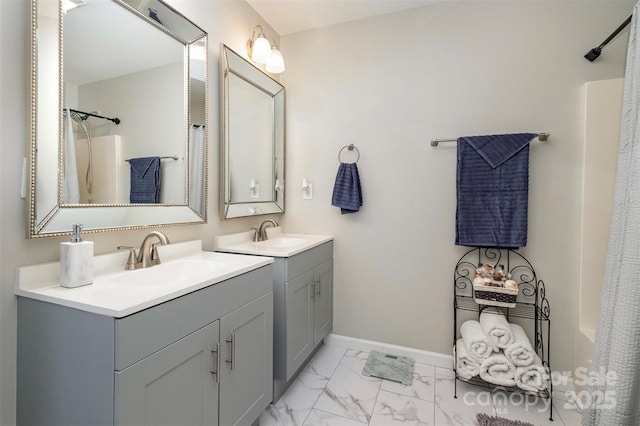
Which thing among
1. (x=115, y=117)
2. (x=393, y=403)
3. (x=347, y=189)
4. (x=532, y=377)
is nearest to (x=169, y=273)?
(x=115, y=117)

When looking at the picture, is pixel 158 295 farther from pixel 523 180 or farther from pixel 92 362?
pixel 523 180

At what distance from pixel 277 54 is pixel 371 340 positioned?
2274 millimetres

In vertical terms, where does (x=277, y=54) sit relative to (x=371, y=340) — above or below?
above

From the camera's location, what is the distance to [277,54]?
2100 mm

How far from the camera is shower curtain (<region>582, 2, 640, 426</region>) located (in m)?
1.10

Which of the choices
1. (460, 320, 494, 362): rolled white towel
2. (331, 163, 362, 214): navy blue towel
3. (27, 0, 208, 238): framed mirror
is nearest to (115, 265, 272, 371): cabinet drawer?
(27, 0, 208, 238): framed mirror

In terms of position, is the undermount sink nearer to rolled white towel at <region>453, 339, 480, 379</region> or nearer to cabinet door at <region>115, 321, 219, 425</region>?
cabinet door at <region>115, 321, 219, 425</region>

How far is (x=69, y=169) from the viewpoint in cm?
108

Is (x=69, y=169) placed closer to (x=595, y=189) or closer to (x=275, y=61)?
(x=275, y=61)

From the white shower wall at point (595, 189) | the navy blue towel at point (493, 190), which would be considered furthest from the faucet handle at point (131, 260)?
the white shower wall at point (595, 189)

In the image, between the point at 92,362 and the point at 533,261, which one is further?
the point at 533,261

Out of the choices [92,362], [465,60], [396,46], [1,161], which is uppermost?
[396,46]

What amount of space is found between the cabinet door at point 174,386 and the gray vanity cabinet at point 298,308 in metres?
0.52

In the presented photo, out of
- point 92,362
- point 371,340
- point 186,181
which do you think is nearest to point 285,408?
point 371,340
